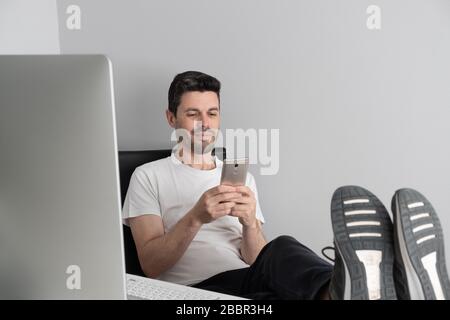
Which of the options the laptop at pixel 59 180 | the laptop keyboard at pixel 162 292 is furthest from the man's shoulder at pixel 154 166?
the laptop at pixel 59 180

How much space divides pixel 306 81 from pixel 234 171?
629 mm

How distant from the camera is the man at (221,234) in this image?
1045 millimetres

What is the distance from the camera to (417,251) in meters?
1.05

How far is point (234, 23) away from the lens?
1.93m

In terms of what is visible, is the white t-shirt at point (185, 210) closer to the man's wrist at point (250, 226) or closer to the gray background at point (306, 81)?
the man's wrist at point (250, 226)

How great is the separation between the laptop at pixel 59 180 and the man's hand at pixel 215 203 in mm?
793

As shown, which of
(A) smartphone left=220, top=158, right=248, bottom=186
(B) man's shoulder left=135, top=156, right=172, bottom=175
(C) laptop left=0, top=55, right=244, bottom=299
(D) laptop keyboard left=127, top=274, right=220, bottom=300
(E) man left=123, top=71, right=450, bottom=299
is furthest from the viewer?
(B) man's shoulder left=135, top=156, right=172, bottom=175

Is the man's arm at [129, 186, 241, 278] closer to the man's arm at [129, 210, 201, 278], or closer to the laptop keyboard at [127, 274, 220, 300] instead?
the man's arm at [129, 210, 201, 278]

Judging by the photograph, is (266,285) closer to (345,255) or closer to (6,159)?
(345,255)

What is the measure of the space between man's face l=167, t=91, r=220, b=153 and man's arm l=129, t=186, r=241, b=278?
11.6 inches

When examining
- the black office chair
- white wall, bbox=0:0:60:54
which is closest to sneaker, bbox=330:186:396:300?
the black office chair

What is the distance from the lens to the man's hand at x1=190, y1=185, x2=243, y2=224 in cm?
145

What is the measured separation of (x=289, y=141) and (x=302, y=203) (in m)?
0.24

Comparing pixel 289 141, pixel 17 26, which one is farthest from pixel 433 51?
pixel 17 26
